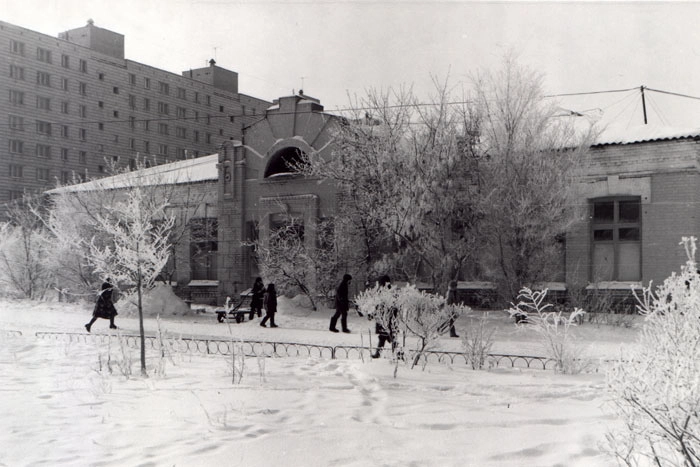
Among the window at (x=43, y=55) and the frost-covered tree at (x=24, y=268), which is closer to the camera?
the frost-covered tree at (x=24, y=268)

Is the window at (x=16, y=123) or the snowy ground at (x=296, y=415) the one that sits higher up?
the window at (x=16, y=123)

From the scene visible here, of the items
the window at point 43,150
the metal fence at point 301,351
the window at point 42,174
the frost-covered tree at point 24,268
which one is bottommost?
the metal fence at point 301,351

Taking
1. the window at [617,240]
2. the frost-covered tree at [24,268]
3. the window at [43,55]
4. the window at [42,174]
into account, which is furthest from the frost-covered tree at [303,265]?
the window at [43,55]

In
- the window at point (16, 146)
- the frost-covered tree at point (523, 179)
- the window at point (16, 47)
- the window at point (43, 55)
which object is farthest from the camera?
the window at point (43, 55)

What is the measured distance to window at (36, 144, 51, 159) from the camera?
4353 centimetres

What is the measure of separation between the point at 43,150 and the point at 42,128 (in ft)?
5.00

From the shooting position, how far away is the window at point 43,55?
43.0 metres

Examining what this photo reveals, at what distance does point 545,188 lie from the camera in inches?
664

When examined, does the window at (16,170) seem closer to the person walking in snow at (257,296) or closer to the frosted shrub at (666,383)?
the person walking in snow at (257,296)

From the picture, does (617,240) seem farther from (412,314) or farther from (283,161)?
(283,161)

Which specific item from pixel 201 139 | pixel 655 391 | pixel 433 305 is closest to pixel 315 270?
pixel 433 305

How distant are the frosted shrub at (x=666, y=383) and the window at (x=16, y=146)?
44862mm

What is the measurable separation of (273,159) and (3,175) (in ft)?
88.3

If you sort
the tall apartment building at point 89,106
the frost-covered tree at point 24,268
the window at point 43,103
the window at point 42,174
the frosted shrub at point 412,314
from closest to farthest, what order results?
the frosted shrub at point 412,314 < the frost-covered tree at point 24,268 < the tall apartment building at point 89,106 < the window at point 43,103 < the window at point 42,174
